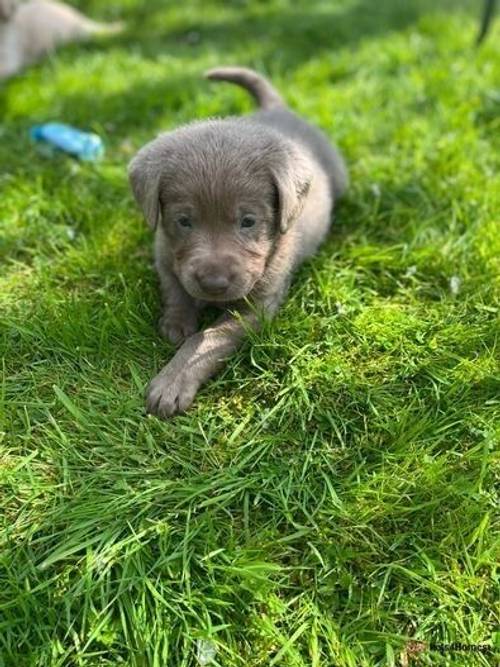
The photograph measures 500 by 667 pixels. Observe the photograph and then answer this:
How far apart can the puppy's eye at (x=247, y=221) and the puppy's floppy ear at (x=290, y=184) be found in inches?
5.7

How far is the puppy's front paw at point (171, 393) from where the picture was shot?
3.32m

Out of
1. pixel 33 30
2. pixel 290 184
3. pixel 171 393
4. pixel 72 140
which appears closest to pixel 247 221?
pixel 290 184

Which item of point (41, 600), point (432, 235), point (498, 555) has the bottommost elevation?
point (41, 600)

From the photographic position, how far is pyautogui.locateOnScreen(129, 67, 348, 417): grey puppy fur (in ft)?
11.1

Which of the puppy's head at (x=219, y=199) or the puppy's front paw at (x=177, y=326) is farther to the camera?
the puppy's front paw at (x=177, y=326)

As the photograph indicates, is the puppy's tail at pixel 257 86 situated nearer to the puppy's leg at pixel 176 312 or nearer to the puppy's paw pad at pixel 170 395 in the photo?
the puppy's leg at pixel 176 312

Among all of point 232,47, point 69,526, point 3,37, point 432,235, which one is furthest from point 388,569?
point 3,37

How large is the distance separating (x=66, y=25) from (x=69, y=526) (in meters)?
6.85

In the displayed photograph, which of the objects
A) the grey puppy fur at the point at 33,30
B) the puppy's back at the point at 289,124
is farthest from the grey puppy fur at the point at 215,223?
the grey puppy fur at the point at 33,30

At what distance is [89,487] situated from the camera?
3008 mm

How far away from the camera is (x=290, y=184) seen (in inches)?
138

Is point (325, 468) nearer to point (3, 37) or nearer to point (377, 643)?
point (377, 643)

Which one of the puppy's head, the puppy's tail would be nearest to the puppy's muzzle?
the puppy's head

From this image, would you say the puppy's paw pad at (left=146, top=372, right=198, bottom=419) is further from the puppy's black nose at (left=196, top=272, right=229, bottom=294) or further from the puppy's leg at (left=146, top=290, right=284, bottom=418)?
the puppy's black nose at (left=196, top=272, right=229, bottom=294)
